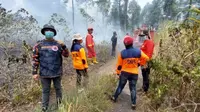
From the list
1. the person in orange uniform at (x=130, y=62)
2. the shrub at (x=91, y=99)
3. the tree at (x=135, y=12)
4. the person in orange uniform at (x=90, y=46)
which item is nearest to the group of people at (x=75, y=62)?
the person in orange uniform at (x=130, y=62)

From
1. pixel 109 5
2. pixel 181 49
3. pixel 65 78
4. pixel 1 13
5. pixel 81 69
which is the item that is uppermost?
pixel 109 5

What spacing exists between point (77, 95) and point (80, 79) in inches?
59.1

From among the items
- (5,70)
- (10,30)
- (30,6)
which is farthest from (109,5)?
(5,70)

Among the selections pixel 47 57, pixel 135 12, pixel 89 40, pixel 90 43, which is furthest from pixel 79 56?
pixel 135 12

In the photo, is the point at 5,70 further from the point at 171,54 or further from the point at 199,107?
the point at 199,107

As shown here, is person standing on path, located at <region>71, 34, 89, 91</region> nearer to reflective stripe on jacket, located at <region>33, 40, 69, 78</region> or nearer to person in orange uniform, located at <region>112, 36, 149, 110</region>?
person in orange uniform, located at <region>112, 36, 149, 110</region>

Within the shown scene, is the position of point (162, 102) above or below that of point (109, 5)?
below

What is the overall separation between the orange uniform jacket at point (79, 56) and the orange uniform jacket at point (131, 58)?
105 cm

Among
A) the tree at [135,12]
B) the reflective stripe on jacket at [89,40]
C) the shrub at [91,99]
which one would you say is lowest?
the shrub at [91,99]

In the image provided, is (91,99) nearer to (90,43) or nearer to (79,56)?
(79,56)

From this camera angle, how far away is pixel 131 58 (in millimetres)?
6555

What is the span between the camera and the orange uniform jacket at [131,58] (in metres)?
6.53

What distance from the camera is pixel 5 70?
791 cm

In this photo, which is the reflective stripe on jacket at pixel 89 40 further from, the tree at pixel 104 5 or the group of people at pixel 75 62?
the tree at pixel 104 5
